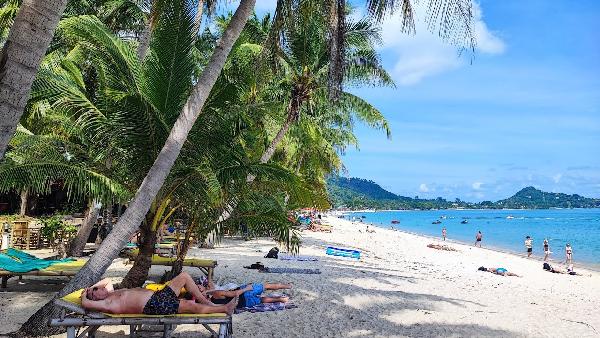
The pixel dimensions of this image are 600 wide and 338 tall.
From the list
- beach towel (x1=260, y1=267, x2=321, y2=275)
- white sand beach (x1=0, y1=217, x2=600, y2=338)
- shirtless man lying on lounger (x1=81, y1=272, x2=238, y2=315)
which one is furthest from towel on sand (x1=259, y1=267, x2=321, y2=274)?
shirtless man lying on lounger (x1=81, y1=272, x2=238, y2=315)

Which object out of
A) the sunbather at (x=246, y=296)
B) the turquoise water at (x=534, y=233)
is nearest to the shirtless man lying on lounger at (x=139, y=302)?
the sunbather at (x=246, y=296)

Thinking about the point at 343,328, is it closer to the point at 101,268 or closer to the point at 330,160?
the point at 101,268

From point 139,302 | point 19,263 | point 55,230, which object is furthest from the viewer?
point 55,230

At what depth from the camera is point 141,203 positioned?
5891 millimetres

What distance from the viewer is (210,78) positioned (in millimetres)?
6309

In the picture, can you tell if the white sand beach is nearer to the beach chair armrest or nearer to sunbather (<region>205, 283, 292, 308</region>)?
sunbather (<region>205, 283, 292, 308</region>)

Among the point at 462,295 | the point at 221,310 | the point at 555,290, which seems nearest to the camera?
the point at 221,310

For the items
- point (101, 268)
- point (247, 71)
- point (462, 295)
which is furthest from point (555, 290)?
point (101, 268)

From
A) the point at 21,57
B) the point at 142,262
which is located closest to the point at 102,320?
the point at 142,262

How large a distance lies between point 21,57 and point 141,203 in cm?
295

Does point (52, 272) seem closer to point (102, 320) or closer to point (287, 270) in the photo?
point (102, 320)

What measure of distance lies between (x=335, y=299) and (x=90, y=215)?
22.3 feet

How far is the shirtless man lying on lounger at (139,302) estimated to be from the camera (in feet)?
15.8

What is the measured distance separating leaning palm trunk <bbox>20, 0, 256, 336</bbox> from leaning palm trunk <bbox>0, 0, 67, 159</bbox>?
8.85ft
